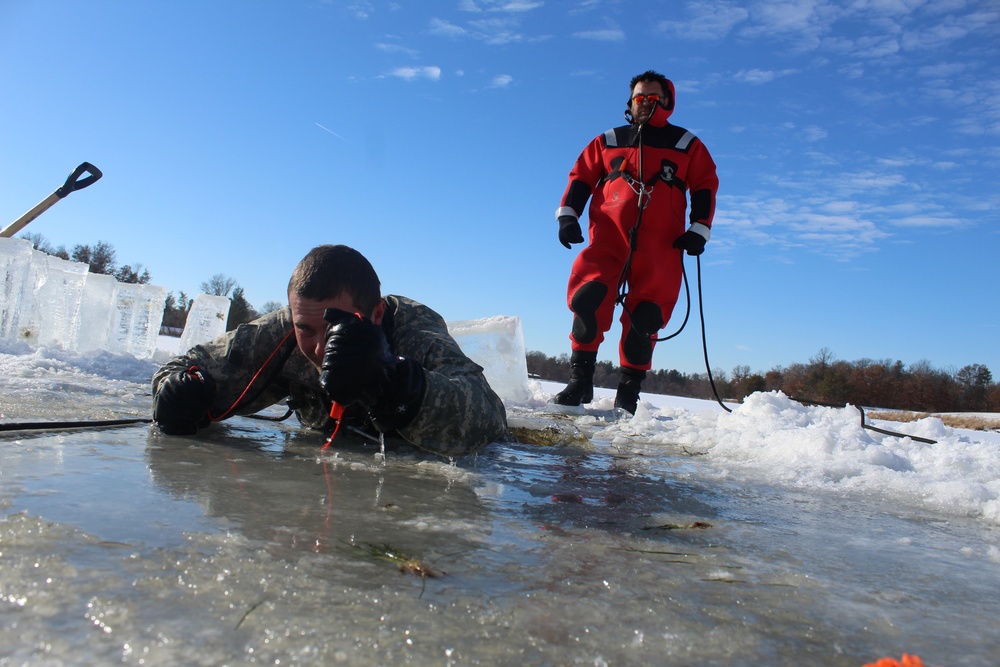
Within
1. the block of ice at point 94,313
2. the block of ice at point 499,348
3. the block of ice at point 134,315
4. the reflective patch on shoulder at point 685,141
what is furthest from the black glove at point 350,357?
the block of ice at point 94,313

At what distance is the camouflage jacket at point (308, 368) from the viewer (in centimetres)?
226

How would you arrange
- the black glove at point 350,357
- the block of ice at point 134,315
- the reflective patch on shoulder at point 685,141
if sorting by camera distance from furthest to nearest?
the block of ice at point 134,315 → the reflective patch on shoulder at point 685,141 → the black glove at point 350,357

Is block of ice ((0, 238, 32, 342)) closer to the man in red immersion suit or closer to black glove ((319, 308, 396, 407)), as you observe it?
the man in red immersion suit

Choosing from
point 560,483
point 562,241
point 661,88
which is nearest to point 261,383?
point 560,483

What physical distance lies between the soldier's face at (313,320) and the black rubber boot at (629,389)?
10.6 feet

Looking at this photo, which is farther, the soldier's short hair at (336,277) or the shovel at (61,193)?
the shovel at (61,193)

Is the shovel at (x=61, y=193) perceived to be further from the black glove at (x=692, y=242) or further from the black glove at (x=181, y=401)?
the black glove at (x=692, y=242)

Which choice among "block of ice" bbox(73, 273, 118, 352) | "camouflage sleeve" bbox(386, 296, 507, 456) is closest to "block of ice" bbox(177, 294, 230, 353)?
"block of ice" bbox(73, 273, 118, 352)

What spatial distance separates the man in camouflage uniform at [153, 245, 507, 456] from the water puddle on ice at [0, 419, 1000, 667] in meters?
0.26

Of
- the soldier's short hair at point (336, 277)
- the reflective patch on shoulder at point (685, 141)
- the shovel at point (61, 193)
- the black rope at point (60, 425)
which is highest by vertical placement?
the reflective patch on shoulder at point (685, 141)

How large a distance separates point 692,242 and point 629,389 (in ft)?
3.87

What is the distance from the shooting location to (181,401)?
2.44 m

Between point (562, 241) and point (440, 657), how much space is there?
180 inches

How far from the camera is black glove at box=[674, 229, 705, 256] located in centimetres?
478
